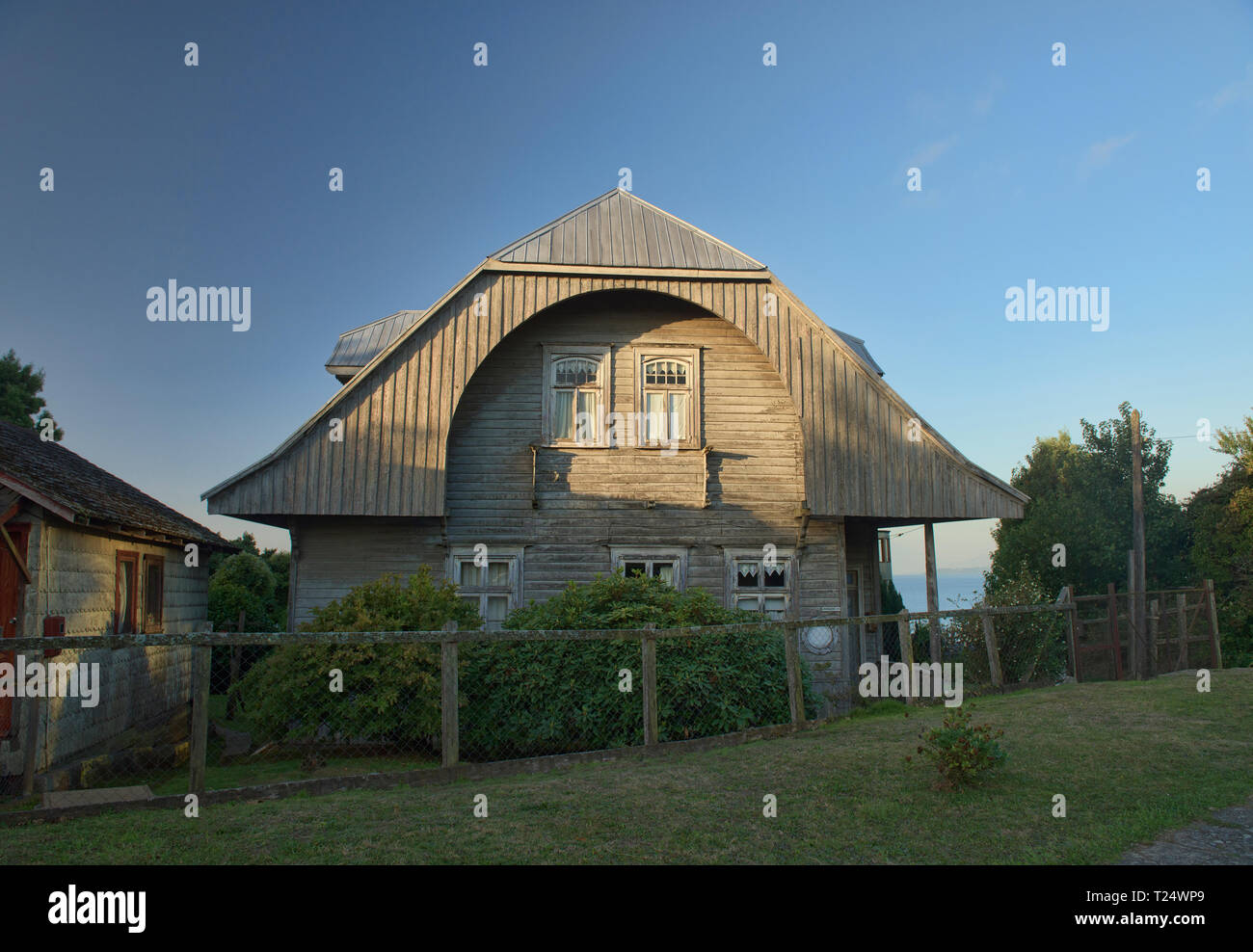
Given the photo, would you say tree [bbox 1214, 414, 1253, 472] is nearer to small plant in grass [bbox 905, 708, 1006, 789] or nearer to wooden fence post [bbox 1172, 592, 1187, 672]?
wooden fence post [bbox 1172, 592, 1187, 672]

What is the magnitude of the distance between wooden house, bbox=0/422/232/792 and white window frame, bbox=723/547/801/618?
29.9ft

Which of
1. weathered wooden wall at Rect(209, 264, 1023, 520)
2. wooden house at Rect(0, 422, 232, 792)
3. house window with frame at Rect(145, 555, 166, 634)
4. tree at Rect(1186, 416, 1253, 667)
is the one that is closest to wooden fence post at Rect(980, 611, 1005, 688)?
weathered wooden wall at Rect(209, 264, 1023, 520)

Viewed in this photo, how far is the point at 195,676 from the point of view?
24.5 ft

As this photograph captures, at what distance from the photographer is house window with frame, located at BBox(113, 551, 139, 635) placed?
45.1 feet

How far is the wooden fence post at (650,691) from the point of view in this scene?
31.2 ft

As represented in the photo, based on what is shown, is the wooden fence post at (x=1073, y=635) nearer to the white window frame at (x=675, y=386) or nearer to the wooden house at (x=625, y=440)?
the wooden house at (x=625, y=440)

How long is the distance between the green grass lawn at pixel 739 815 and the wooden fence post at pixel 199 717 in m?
0.29

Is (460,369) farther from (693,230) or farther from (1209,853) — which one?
(1209,853)

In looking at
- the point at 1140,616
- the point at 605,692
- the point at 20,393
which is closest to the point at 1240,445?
the point at 1140,616

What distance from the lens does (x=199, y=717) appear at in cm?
733

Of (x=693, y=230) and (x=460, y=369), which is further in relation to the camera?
(x=693, y=230)

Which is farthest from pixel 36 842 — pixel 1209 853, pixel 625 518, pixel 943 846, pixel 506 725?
pixel 625 518

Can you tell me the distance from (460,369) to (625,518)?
3.92 m

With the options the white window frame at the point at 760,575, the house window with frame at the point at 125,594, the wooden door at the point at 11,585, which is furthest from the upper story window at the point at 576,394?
the wooden door at the point at 11,585
